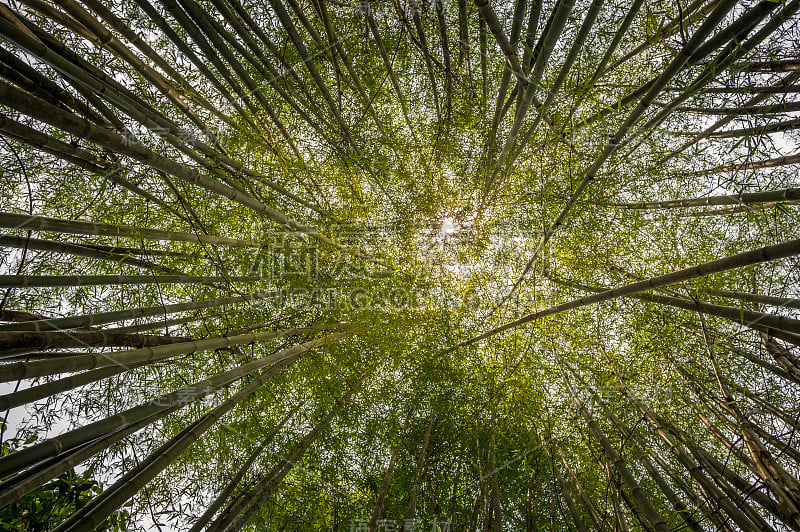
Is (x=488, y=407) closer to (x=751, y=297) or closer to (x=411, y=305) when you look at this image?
(x=411, y=305)

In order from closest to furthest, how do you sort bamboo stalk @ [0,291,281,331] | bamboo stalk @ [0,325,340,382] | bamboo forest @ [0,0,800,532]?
1. bamboo stalk @ [0,325,340,382]
2. bamboo stalk @ [0,291,281,331]
3. bamboo forest @ [0,0,800,532]

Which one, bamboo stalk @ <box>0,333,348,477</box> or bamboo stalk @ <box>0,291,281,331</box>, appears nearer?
bamboo stalk @ <box>0,333,348,477</box>

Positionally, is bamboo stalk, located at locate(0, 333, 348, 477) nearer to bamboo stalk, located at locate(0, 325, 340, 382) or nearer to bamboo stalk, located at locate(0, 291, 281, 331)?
bamboo stalk, located at locate(0, 325, 340, 382)

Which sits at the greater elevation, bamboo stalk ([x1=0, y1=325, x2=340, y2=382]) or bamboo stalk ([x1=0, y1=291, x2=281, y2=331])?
bamboo stalk ([x1=0, y1=291, x2=281, y2=331])

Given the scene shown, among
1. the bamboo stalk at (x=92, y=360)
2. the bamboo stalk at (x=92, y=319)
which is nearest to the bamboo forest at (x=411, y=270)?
the bamboo stalk at (x=92, y=319)

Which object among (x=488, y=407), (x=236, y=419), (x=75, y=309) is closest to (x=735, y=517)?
(x=488, y=407)

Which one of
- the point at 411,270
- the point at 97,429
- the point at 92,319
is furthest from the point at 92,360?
Answer: the point at 411,270

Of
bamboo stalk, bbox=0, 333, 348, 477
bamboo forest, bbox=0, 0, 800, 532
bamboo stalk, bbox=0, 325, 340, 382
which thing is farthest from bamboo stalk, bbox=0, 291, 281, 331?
bamboo stalk, bbox=0, 333, 348, 477

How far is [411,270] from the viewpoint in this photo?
4.31 m

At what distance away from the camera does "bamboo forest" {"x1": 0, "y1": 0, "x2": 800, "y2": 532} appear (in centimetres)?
247

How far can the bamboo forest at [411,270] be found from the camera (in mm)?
2469

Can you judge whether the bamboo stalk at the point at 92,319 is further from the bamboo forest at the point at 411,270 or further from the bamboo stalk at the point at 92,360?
the bamboo stalk at the point at 92,360

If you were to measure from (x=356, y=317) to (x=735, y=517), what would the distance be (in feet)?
10.8

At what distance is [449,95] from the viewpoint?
3.37m
